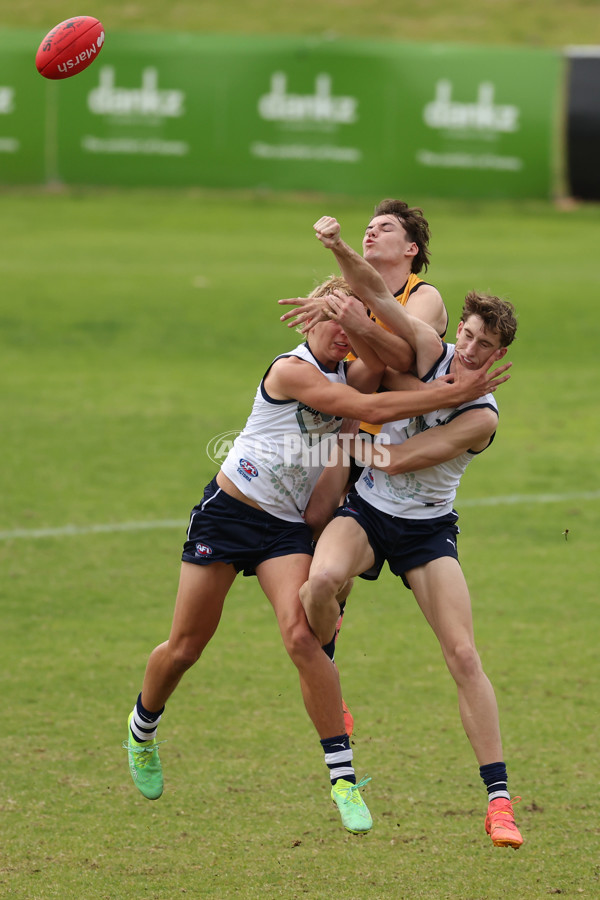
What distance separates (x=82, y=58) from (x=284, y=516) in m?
2.86

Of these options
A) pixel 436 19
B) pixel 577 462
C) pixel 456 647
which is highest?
pixel 436 19

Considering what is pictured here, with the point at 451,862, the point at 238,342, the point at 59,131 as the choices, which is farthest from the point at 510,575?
the point at 59,131

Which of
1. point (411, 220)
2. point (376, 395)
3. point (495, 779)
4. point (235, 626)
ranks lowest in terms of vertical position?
point (235, 626)

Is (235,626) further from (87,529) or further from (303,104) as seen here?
(303,104)

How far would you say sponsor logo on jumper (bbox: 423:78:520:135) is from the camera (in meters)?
23.9

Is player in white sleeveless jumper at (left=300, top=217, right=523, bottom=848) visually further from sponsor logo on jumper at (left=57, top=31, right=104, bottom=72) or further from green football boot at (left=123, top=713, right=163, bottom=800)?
sponsor logo on jumper at (left=57, top=31, right=104, bottom=72)

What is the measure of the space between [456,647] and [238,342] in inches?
493

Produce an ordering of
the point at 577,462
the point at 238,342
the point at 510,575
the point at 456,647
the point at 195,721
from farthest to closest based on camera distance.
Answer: the point at 238,342 → the point at 577,462 → the point at 510,575 → the point at 195,721 → the point at 456,647

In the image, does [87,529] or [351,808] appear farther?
[87,529]

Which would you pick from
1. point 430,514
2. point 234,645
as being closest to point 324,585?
point 430,514

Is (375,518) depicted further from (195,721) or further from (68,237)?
(68,237)

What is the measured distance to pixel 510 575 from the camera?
1105 centimetres

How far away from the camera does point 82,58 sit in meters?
7.18

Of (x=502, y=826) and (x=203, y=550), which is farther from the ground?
(x=203, y=550)
